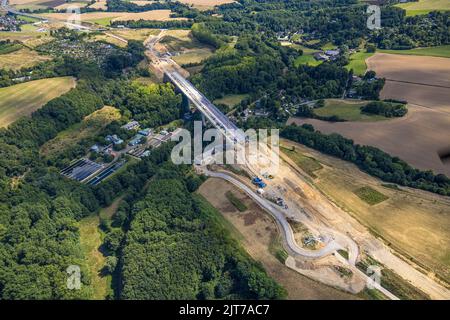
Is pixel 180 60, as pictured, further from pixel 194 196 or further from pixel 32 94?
pixel 194 196

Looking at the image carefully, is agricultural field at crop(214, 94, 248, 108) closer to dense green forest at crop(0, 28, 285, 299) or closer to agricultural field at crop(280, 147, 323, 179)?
dense green forest at crop(0, 28, 285, 299)

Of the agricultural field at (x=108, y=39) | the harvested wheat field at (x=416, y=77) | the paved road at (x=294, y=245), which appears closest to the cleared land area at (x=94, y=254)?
the paved road at (x=294, y=245)

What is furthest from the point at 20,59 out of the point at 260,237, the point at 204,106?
the point at 260,237

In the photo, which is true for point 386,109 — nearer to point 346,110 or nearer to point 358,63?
point 346,110

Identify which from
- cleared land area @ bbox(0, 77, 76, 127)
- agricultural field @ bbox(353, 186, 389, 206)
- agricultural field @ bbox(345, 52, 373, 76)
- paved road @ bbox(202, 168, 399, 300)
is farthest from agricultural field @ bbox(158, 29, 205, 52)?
agricultural field @ bbox(353, 186, 389, 206)

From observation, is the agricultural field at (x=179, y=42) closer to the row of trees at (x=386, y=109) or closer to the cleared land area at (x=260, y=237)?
the row of trees at (x=386, y=109)

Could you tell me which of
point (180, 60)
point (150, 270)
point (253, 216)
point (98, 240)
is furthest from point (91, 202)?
point (180, 60)
